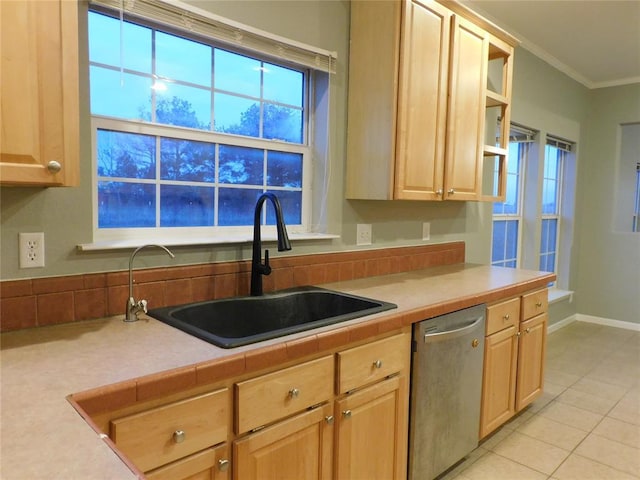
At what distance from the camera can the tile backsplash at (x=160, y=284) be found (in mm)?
1425

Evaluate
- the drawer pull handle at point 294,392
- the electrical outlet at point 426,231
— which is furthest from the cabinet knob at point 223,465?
the electrical outlet at point 426,231

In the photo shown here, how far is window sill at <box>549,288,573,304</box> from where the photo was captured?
15.3ft

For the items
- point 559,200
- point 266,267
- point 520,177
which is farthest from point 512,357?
point 559,200

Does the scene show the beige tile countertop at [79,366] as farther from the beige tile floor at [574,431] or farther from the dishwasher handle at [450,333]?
the beige tile floor at [574,431]

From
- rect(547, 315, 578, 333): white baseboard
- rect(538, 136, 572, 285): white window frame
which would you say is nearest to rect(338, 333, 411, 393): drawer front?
rect(547, 315, 578, 333): white baseboard

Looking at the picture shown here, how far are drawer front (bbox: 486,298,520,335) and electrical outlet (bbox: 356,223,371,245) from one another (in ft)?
2.38

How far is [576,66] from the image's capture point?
441 cm

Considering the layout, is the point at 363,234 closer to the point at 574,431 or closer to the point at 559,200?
the point at 574,431

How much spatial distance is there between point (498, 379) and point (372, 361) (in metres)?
1.10

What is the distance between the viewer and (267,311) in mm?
1964

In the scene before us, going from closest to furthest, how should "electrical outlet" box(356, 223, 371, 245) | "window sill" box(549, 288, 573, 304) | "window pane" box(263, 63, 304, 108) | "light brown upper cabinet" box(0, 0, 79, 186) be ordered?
"light brown upper cabinet" box(0, 0, 79, 186)
"window pane" box(263, 63, 304, 108)
"electrical outlet" box(356, 223, 371, 245)
"window sill" box(549, 288, 573, 304)

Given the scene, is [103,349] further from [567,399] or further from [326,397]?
[567,399]

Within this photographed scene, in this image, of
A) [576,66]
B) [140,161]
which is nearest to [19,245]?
[140,161]

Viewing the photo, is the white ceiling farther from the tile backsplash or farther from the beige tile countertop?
the beige tile countertop
